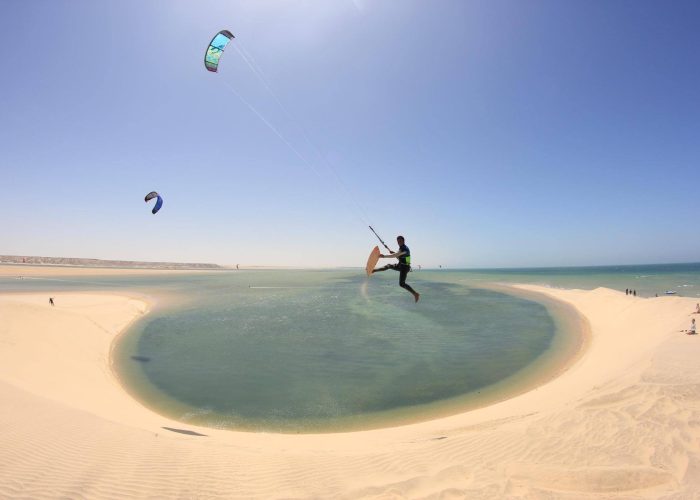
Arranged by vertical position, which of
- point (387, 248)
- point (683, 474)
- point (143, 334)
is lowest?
point (143, 334)

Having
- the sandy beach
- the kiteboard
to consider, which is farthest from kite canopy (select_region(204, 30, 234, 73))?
the sandy beach

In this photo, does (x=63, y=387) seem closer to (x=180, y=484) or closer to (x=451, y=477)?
(x=180, y=484)

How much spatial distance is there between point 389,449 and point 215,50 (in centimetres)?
1826

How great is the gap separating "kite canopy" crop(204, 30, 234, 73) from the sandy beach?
48.7ft

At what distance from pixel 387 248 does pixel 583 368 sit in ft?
42.5

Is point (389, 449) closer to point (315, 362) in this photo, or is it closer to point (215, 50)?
point (315, 362)

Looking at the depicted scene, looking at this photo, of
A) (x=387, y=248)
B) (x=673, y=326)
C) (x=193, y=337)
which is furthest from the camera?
(x=193, y=337)

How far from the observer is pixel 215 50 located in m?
15.2

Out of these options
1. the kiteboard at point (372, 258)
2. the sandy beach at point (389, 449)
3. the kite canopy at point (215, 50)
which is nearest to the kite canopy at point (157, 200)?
the sandy beach at point (389, 449)

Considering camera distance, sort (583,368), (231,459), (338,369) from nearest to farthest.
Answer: (231,459)
(583,368)
(338,369)

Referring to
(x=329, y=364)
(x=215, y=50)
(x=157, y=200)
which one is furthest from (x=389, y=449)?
(x=157, y=200)

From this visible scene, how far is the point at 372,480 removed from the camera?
6809 mm

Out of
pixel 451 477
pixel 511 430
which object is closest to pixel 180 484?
pixel 451 477

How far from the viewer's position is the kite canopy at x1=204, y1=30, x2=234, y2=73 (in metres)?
14.6
